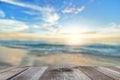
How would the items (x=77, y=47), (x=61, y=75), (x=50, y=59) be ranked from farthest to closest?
(x=77, y=47) → (x=50, y=59) → (x=61, y=75)

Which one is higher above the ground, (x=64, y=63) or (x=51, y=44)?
(x=51, y=44)

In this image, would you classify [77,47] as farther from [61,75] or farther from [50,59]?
[61,75]

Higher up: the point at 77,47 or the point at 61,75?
the point at 77,47

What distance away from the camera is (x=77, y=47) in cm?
282

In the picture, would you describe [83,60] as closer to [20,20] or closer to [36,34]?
[36,34]

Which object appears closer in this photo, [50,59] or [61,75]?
[61,75]

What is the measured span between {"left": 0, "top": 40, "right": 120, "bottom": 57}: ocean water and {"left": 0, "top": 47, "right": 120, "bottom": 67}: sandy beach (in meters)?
0.10

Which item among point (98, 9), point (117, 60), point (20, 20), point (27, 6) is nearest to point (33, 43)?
point (20, 20)

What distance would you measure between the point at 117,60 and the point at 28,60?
1.60 metres

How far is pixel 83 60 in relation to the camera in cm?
268

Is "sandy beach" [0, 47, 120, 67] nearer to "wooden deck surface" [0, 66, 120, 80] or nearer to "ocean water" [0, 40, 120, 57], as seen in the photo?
"ocean water" [0, 40, 120, 57]

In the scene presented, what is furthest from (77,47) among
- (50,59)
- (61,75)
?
(61,75)

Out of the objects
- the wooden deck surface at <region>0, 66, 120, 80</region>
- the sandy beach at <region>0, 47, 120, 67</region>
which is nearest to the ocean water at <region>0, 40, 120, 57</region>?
the sandy beach at <region>0, 47, 120, 67</region>

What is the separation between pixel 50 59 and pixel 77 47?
63cm
